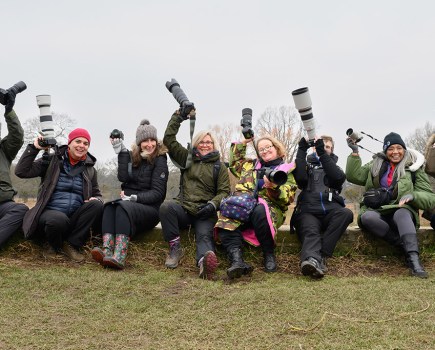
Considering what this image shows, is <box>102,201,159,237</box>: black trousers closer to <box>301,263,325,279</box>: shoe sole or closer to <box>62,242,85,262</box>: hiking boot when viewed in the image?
<box>62,242,85,262</box>: hiking boot

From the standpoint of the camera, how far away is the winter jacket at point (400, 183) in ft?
14.8

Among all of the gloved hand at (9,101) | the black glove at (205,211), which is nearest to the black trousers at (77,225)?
the black glove at (205,211)

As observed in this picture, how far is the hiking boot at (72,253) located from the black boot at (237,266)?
156 centimetres

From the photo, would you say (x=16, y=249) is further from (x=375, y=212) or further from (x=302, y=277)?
(x=375, y=212)

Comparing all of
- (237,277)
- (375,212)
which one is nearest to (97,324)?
(237,277)

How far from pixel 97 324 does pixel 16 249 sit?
237 cm

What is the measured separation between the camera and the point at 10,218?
15.4 feet

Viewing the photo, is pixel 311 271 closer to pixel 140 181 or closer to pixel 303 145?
pixel 303 145

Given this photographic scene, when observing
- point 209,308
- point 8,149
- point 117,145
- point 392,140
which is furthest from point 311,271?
point 8,149

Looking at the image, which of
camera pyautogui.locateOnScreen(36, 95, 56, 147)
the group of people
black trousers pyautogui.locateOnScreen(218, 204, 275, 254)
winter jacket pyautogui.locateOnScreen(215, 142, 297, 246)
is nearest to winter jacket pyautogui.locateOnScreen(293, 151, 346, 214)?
the group of people

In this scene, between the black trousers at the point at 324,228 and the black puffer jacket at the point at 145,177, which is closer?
the black trousers at the point at 324,228

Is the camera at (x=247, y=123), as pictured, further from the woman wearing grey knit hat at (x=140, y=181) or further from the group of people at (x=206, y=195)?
the woman wearing grey knit hat at (x=140, y=181)

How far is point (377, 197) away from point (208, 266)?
76.0 inches

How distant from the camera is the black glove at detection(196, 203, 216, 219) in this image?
4578 mm
